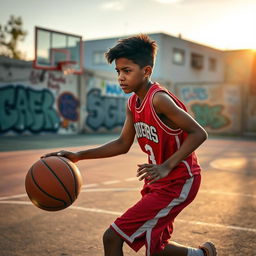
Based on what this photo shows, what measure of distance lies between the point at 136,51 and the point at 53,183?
1.22 metres

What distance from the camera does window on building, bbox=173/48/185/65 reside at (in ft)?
115

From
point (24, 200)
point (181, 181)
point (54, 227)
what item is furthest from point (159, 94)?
point (24, 200)

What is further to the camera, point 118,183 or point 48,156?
point 118,183

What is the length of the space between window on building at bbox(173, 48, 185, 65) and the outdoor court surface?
27452mm

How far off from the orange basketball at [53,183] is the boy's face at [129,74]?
2.80ft

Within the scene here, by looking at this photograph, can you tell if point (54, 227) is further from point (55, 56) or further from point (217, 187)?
point (55, 56)

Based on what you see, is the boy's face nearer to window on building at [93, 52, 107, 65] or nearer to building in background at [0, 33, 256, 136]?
building in background at [0, 33, 256, 136]

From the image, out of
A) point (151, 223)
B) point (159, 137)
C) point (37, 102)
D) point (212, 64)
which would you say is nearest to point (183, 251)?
point (151, 223)

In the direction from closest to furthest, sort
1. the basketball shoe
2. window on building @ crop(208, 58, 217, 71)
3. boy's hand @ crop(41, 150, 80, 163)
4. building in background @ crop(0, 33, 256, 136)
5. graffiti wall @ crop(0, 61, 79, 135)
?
the basketball shoe < boy's hand @ crop(41, 150, 80, 163) < graffiti wall @ crop(0, 61, 79, 135) < building in background @ crop(0, 33, 256, 136) < window on building @ crop(208, 58, 217, 71)

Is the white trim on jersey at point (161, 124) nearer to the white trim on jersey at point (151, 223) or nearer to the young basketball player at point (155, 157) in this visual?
the young basketball player at point (155, 157)

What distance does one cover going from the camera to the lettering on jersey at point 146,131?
2.79m

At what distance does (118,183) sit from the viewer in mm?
7172

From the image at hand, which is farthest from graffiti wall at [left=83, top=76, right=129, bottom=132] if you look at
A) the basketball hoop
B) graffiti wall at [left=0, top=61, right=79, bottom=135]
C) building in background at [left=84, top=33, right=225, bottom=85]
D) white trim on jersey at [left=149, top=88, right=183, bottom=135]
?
white trim on jersey at [left=149, top=88, right=183, bottom=135]

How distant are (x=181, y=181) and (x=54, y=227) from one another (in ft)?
7.10
